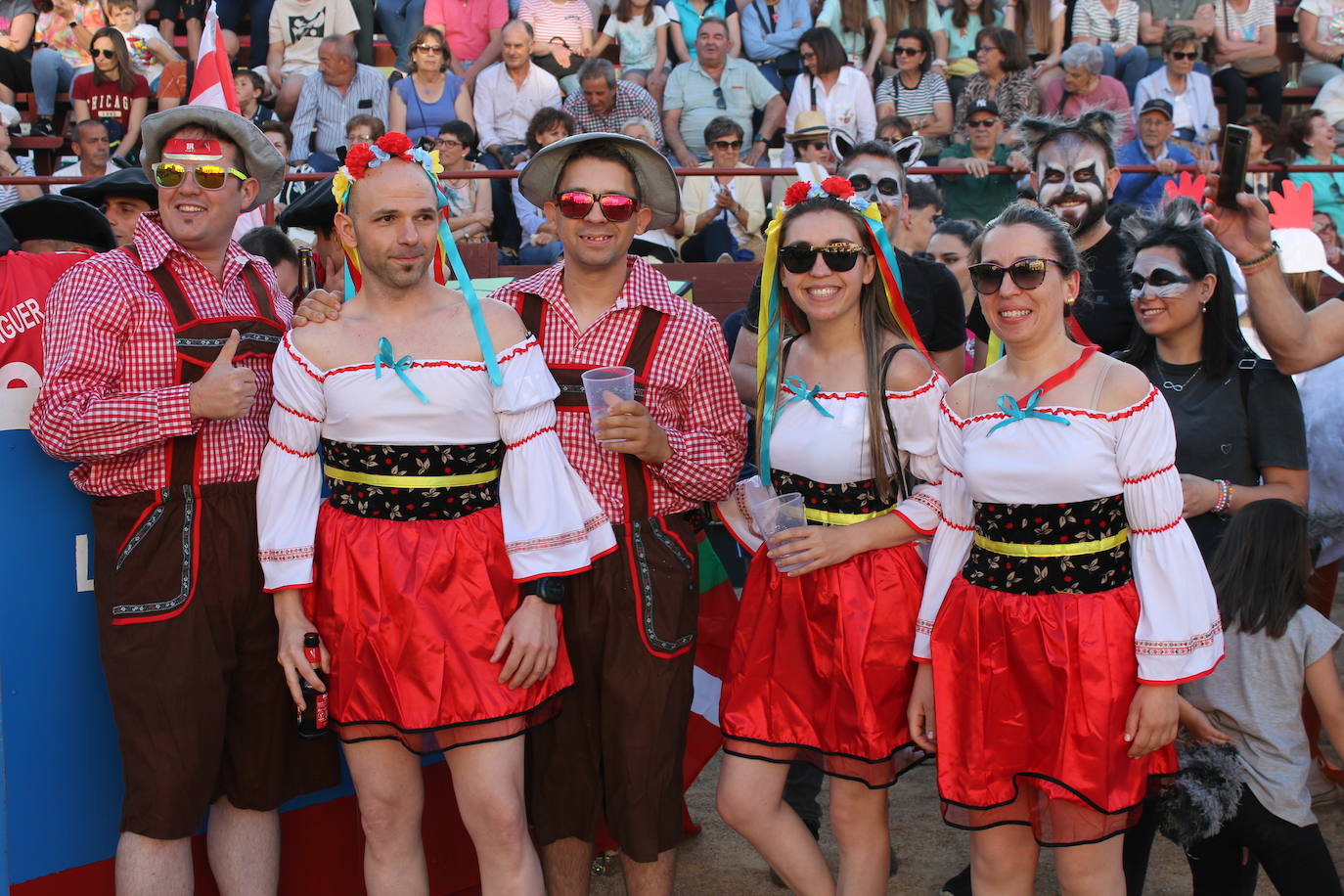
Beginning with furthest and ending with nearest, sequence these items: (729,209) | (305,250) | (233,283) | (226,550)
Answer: (729,209) → (305,250) → (233,283) → (226,550)

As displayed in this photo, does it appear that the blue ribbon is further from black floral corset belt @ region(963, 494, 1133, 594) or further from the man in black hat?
the man in black hat

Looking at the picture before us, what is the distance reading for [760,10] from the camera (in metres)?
11.5

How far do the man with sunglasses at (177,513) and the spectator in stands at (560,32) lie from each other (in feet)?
26.7

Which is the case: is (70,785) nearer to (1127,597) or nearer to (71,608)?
(71,608)

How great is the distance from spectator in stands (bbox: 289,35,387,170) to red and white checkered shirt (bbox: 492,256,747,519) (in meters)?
7.25

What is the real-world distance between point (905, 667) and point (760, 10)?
942 cm

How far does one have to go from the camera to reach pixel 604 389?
3049 millimetres

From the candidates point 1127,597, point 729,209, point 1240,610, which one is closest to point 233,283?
point 1127,597

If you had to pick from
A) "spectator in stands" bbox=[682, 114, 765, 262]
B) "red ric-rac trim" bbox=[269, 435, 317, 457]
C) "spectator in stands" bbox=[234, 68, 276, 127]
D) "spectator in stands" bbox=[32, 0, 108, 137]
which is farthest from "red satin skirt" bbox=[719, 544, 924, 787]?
"spectator in stands" bbox=[32, 0, 108, 137]

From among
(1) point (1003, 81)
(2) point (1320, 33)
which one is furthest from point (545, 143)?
(2) point (1320, 33)

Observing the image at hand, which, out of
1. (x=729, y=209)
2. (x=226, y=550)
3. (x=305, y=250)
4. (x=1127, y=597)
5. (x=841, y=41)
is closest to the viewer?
(x=1127, y=597)

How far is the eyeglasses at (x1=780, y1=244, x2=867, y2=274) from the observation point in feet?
10.8

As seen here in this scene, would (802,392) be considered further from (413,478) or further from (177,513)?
(177,513)

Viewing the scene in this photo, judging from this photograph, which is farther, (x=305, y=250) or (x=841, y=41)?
(x=841, y=41)
